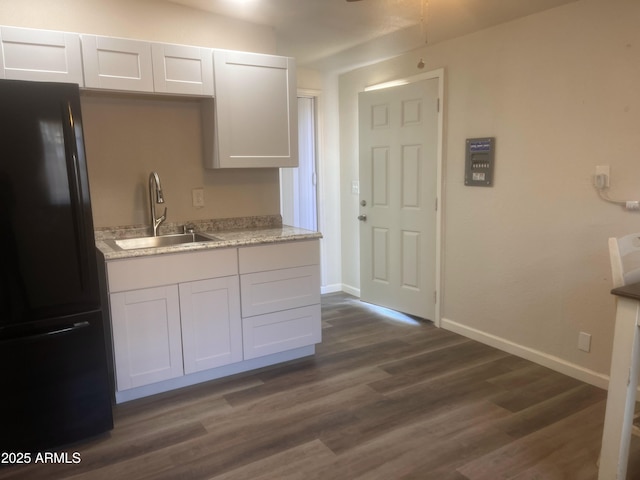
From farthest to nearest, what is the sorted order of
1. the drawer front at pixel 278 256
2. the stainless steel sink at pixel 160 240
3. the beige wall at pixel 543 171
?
the stainless steel sink at pixel 160 240 → the drawer front at pixel 278 256 → the beige wall at pixel 543 171

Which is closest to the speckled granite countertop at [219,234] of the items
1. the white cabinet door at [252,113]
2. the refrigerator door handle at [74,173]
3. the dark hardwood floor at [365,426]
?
the refrigerator door handle at [74,173]

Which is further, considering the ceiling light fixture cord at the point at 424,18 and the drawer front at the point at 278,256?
the drawer front at the point at 278,256

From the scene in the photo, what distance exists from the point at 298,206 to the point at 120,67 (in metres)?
2.40

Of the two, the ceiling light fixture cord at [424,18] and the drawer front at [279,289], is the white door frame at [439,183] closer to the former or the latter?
the ceiling light fixture cord at [424,18]

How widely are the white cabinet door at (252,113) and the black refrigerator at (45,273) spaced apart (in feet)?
3.30

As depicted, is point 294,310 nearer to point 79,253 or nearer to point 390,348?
point 390,348

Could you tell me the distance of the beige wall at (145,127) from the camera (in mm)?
2701

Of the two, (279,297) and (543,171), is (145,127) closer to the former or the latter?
(279,297)

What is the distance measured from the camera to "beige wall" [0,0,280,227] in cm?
270

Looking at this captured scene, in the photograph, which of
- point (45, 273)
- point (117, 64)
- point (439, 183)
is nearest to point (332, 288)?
point (439, 183)

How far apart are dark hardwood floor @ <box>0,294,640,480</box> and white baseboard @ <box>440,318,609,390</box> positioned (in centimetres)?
6

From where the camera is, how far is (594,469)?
199 centimetres

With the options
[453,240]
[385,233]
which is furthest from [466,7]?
[385,233]

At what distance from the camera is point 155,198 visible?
3.01m
